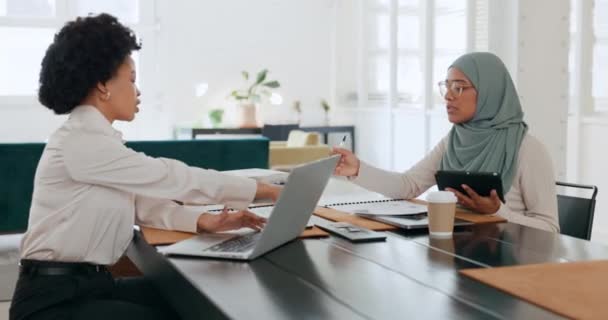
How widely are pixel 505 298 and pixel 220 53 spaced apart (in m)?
7.55

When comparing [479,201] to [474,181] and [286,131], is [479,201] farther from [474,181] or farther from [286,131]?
[286,131]

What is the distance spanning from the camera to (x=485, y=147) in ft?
8.22

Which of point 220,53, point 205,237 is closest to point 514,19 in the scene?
point 205,237

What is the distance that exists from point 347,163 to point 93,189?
1020 mm

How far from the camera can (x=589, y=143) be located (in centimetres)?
511

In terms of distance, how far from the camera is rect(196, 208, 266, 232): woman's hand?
184 centimetres

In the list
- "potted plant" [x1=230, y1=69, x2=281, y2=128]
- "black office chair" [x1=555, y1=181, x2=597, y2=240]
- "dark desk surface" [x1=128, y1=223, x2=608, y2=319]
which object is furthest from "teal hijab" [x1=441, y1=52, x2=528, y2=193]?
"potted plant" [x1=230, y1=69, x2=281, y2=128]

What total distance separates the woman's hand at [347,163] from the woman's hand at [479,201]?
50 centimetres

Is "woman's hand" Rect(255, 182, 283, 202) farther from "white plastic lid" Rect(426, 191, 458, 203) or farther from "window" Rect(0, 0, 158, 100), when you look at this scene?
"window" Rect(0, 0, 158, 100)

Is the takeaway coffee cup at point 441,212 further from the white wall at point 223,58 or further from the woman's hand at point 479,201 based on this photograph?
the white wall at point 223,58

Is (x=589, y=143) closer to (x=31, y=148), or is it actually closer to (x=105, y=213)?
(x=31, y=148)

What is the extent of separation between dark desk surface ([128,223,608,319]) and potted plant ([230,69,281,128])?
20.6 ft

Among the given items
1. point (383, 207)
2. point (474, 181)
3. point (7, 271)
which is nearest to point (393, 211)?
point (383, 207)

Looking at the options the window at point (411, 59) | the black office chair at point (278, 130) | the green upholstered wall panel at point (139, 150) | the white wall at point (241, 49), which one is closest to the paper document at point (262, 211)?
the green upholstered wall panel at point (139, 150)
